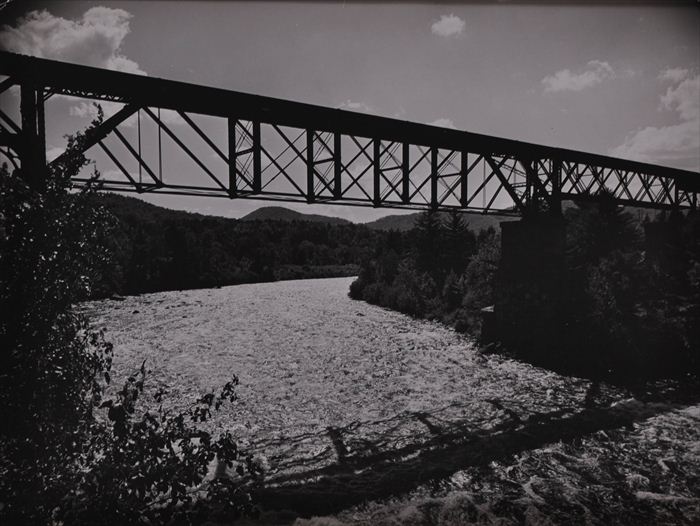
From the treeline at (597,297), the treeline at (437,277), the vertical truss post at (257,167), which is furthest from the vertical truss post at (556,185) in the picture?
the vertical truss post at (257,167)

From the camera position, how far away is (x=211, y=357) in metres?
18.7

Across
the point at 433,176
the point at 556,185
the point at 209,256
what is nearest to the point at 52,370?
the point at 433,176

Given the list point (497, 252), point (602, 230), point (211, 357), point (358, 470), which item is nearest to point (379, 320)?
point (497, 252)

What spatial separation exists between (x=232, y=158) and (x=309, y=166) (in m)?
2.50

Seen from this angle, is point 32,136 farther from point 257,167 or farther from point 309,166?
point 309,166

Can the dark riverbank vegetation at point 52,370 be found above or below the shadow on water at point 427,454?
above

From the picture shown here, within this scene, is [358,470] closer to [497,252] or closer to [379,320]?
[379,320]

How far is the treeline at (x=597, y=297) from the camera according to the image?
1738cm

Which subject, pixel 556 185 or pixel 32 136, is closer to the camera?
pixel 32 136

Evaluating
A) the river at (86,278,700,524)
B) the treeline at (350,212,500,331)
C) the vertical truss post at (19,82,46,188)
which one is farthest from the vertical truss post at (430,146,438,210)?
the vertical truss post at (19,82,46,188)

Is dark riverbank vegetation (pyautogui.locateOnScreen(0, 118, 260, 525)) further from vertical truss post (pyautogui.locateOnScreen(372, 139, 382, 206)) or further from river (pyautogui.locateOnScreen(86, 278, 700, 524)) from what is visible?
vertical truss post (pyautogui.locateOnScreen(372, 139, 382, 206))

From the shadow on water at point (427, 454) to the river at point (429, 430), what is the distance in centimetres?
4

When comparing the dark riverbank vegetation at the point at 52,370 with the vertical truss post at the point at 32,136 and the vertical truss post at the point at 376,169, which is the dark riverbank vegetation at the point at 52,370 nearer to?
the vertical truss post at the point at 32,136

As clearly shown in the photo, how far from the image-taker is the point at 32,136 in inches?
358
